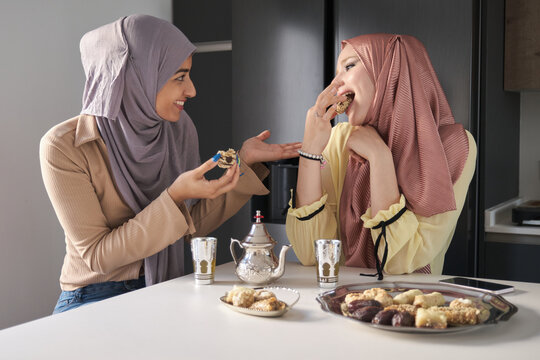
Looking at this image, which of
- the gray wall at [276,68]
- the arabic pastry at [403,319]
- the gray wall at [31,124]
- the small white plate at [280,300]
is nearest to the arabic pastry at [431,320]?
the arabic pastry at [403,319]

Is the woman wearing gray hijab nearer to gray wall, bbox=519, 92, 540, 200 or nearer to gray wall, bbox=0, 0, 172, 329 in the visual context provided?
gray wall, bbox=0, 0, 172, 329

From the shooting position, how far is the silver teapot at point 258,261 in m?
1.41

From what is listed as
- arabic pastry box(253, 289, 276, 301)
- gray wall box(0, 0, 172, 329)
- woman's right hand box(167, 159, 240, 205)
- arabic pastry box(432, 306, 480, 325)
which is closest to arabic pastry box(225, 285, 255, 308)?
arabic pastry box(253, 289, 276, 301)

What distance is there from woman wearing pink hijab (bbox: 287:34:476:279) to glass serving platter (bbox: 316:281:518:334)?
0.26 meters

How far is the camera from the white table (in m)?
0.94

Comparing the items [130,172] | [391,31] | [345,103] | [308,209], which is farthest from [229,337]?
[391,31]

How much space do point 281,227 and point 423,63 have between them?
→ 1.14 meters

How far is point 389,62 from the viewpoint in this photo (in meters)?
1.75

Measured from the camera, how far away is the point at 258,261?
142 centimetres

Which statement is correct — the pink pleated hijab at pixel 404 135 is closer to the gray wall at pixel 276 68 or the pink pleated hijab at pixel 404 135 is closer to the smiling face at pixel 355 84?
the smiling face at pixel 355 84

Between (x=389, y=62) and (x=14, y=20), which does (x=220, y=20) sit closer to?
(x=14, y=20)

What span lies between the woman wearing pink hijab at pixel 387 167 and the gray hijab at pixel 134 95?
0.45 metres

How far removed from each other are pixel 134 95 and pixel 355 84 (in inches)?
26.1

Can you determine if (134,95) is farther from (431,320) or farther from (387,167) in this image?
(431,320)
